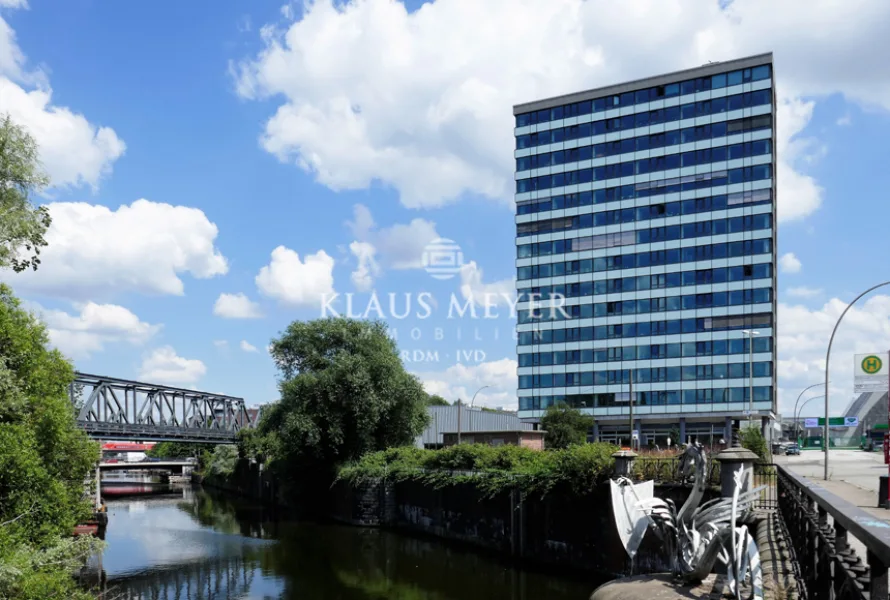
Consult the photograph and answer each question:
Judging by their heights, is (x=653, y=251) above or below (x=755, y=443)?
above

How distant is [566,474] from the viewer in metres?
27.0

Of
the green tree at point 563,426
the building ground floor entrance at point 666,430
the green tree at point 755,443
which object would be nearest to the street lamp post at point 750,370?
the building ground floor entrance at point 666,430

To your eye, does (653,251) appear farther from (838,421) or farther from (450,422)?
(838,421)

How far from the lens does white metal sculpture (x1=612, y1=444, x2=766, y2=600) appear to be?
11633mm

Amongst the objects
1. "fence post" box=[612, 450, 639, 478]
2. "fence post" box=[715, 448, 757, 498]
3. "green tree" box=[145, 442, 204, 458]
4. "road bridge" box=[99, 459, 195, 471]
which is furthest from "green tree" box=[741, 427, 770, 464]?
"green tree" box=[145, 442, 204, 458]

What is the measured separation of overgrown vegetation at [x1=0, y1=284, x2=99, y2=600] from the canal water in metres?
10.7

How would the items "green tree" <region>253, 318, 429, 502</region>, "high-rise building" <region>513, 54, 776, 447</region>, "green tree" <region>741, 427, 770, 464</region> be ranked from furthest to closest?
1. "high-rise building" <region>513, 54, 776, 447</region>
2. "green tree" <region>253, 318, 429, 502</region>
3. "green tree" <region>741, 427, 770, 464</region>

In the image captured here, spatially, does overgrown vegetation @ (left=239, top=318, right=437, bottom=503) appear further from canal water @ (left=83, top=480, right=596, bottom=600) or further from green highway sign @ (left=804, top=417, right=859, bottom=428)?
green highway sign @ (left=804, top=417, right=859, bottom=428)

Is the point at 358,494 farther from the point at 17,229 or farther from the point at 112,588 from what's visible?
the point at 17,229

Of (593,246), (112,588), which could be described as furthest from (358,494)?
(593,246)

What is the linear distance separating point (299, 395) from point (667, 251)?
1538 inches

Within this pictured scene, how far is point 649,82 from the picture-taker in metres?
69.6

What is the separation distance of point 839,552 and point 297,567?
93.9 ft

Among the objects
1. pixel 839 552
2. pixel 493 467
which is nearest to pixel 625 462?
pixel 493 467
